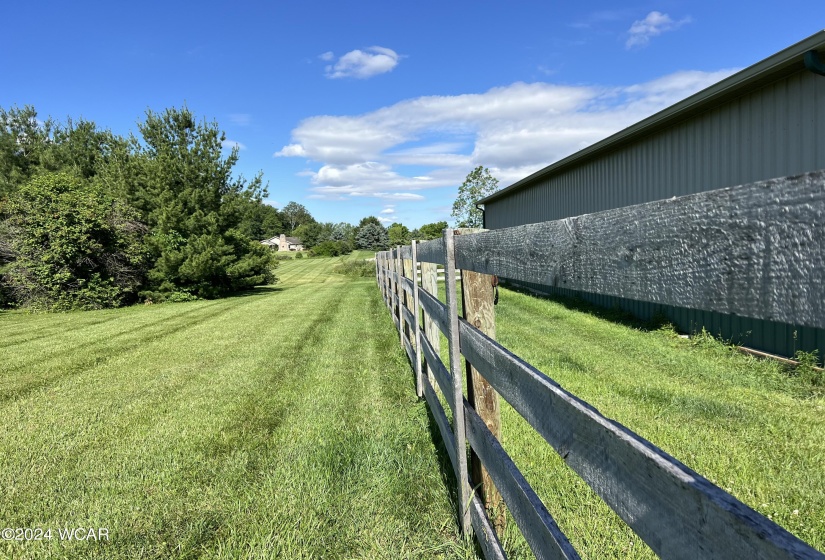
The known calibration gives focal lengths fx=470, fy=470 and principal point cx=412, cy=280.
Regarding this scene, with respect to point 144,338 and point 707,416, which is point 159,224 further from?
point 707,416

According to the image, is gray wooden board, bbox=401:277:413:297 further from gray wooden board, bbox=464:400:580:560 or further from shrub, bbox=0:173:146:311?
shrub, bbox=0:173:146:311

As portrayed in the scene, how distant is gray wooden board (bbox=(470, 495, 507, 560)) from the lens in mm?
1742

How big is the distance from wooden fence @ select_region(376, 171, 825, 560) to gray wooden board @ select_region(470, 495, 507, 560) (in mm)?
327

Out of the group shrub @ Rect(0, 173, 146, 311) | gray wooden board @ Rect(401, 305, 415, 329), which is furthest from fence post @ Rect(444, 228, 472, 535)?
shrub @ Rect(0, 173, 146, 311)

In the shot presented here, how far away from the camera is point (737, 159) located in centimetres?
648

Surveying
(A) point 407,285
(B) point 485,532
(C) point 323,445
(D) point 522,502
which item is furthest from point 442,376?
(A) point 407,285

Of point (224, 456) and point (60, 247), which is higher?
point (60, 247)

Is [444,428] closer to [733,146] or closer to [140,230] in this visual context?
[733,146]

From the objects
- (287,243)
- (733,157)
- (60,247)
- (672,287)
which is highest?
(287,243)

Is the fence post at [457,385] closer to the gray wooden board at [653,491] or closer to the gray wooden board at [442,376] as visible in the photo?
the gray wooden board at [442,376]

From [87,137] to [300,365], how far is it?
29.0 m

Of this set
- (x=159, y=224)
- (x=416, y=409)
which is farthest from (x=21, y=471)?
(x=159, y=224)

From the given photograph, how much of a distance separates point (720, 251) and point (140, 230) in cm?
1916

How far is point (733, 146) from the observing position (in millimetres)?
6527
